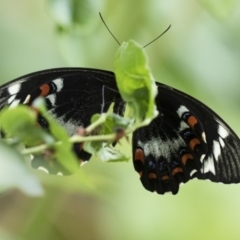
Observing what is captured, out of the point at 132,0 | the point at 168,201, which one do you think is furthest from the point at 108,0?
the point at 168,201

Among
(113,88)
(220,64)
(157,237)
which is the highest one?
(220,64)

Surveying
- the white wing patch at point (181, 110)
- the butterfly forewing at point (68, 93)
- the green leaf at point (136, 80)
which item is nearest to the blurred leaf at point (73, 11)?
the butterfly forewing at point (68, 93)

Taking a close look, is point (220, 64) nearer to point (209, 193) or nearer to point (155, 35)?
point (155, 35)

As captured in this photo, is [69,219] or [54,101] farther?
[69,219]

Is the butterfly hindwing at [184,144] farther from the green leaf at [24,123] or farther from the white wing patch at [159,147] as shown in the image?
the green leaf at [24,123]

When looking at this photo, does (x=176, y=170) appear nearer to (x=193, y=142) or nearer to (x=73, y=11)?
(x=193, y=142)

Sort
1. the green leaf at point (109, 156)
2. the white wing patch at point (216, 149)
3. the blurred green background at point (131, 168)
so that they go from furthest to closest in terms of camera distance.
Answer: the blurred green background at point (131, 168) → the white wing patch at point (216, 149) → the green leaf at point (109, 156)

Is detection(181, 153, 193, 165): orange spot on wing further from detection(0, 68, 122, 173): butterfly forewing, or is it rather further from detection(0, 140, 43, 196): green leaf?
detection(0, 140, 43, 196): green leaf
